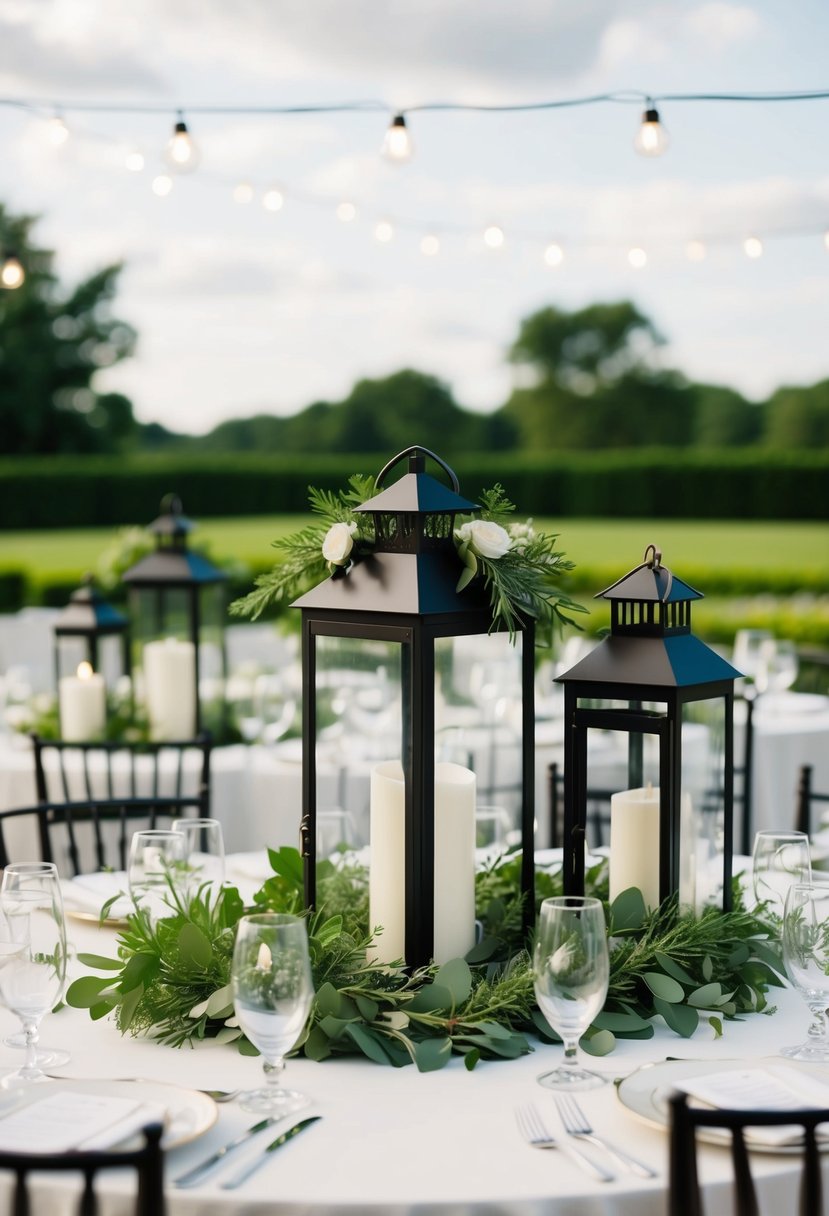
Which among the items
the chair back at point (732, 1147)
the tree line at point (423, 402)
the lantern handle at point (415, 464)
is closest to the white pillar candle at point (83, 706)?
the lantern handle at point (415, 464)

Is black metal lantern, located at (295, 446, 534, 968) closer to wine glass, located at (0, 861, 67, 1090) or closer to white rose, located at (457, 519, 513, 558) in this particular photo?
white rose, located at (457, 519, 513, 558)

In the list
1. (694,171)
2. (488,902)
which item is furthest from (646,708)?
(694,171)

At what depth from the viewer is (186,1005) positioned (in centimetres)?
174

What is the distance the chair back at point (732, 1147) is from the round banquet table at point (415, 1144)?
0.17 ft

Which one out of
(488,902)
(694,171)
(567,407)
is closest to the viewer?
(488,902)

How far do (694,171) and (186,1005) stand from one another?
24429 mm

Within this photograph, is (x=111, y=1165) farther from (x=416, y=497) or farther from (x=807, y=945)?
(x=416, y=497)

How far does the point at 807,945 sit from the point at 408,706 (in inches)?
24.7

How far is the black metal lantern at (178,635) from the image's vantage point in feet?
13.5

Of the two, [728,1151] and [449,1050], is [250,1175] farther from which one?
[728,1151]

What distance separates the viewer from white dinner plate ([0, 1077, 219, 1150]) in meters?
1.41

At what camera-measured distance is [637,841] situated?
1881mm

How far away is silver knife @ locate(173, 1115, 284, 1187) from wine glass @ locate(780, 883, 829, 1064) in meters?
0.64

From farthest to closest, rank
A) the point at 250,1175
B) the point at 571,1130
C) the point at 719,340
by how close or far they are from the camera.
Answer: the point at 719,340
the point at 571,1130
the point at 250,1175
